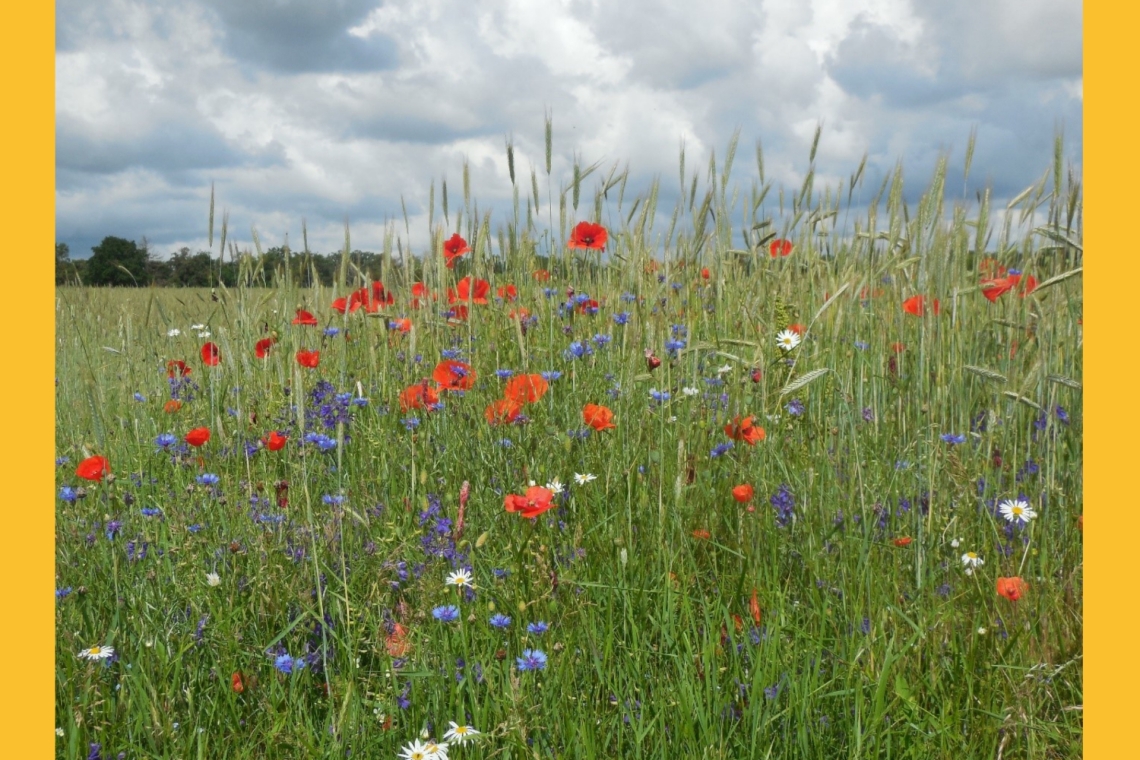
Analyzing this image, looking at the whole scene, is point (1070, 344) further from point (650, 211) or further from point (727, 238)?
point (650, 211)

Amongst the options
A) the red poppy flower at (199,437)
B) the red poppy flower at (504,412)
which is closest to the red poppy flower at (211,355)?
the red poppy flower at (199,437)

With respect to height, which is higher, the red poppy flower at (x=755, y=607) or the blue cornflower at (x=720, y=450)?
the blue cornflower at (x=720, y=450)

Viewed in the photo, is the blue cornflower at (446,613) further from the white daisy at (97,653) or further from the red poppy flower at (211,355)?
the red poppy flower at (211,355)

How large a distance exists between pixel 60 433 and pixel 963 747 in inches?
110

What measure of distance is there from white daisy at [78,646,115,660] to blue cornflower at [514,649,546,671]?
0.68m

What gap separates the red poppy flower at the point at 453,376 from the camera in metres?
2.37

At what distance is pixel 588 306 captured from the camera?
9.89 ft

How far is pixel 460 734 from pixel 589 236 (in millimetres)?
2300

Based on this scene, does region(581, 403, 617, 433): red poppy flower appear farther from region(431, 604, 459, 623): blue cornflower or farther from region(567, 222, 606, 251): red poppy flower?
region(567, 222, 606, 251): red poppy flower

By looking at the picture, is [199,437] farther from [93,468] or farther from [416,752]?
[416,752]

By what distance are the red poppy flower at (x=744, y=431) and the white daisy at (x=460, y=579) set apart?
68 cm

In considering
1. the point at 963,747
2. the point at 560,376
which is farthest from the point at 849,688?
the point at 560,376

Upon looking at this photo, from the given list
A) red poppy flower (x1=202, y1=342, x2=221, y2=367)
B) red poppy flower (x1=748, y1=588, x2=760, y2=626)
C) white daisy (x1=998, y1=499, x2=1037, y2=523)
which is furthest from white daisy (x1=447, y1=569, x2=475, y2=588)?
red poppy flower (x1=202, y1=342, x2=221, y2=367)

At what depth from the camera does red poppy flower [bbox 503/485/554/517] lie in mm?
1559
